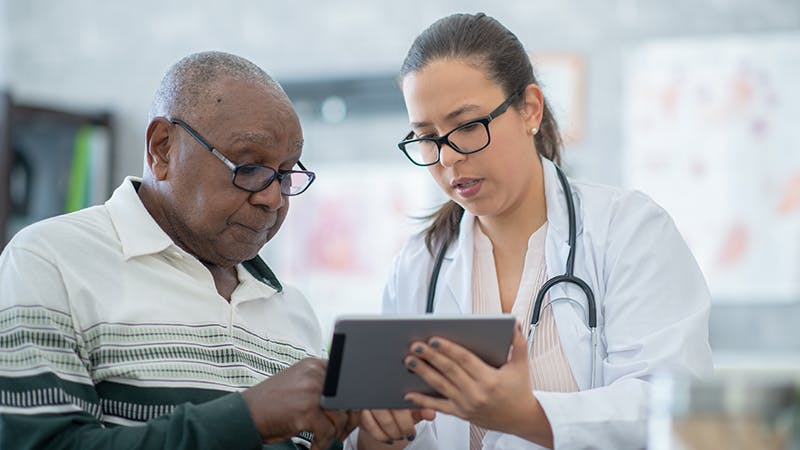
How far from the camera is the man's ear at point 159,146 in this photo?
1.47 metres

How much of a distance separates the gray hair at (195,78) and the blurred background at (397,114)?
1.45 meters

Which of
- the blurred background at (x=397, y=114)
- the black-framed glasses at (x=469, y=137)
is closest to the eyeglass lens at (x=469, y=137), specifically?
the black-framed glasses at (x=469, y=137)

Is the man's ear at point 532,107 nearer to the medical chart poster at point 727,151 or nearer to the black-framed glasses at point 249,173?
the black-framed glasses at point 249,173

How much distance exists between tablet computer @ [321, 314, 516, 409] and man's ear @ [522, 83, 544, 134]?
594 millimetres

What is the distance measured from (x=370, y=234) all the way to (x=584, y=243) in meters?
2.19

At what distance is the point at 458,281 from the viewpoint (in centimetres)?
183

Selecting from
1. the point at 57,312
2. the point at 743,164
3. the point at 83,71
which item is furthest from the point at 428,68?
the point at 83,71

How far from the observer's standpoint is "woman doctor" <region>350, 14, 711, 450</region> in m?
1.49

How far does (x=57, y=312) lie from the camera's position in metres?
1.28

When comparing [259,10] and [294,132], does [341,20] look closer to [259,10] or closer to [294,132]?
[259,10]

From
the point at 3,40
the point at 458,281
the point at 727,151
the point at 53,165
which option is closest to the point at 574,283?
the point at 458,281

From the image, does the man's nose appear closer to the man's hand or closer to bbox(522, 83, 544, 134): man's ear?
the man's hand

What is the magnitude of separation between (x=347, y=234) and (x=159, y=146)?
7.88 feet

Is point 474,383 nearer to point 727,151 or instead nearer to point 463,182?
point 463,182
